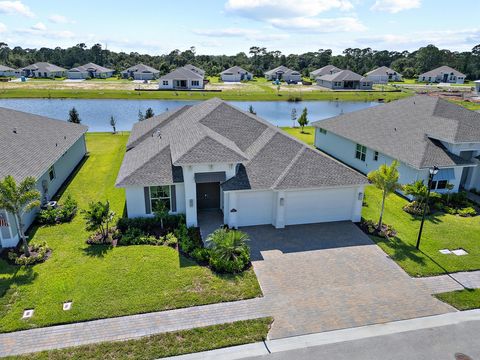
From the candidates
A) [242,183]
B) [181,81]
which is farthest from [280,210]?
[181,81]

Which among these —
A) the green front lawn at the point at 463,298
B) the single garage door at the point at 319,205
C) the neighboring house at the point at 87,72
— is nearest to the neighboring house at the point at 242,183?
the single garage door at the point at 319,205

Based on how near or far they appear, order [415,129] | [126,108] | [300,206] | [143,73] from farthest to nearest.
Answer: [143,73] → [126,108] → [415,129] → [300,206]

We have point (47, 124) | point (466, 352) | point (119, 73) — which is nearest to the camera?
point (466, 352)

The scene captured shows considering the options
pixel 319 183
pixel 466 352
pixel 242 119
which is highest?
pixel 242 119

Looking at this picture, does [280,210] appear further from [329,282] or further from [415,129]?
[415,129]

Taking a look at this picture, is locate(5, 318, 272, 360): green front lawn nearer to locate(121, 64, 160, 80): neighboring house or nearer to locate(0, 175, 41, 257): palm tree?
locate(0, 175, 41, 257): palm tree

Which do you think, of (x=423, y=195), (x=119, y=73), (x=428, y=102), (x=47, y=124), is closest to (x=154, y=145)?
(x=47, y=124)

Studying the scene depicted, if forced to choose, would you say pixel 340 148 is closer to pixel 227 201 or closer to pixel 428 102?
pixel 428 102
